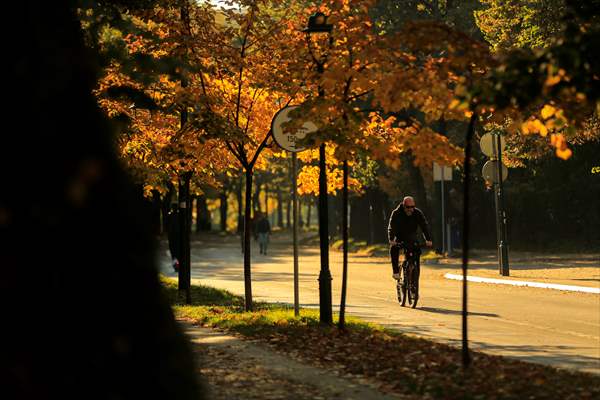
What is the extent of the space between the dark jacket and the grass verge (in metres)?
3.06

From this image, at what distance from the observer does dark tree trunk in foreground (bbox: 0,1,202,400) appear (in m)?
3.61

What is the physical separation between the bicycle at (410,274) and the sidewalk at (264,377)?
227 inches

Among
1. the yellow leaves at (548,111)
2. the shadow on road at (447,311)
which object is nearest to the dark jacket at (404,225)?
the shadow on road at (447,311)

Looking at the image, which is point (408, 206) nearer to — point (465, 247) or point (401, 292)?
point (401, 292)

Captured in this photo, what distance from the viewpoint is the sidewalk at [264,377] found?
26.7 ft

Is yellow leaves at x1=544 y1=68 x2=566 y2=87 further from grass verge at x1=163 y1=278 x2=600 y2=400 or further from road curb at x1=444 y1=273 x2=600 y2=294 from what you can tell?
road curb at x1=444 y1=273 x2=600 y2=294

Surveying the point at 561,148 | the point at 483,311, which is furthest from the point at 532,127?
the point at 483,311

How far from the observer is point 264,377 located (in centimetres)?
Answer: 910

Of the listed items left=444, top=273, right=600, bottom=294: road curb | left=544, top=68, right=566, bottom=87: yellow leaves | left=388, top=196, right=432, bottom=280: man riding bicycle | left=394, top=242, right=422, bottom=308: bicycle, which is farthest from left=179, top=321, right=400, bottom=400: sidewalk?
left=444, top=273, right=600, bottom=294: road curb

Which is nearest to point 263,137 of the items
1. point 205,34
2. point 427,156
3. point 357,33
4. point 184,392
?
point 205,34

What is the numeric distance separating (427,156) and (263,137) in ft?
23.8

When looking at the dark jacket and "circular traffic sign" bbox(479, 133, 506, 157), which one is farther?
"circular traffic sign" bbox(479, 133, 506, 157)

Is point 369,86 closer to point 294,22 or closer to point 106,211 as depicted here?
point 294,22

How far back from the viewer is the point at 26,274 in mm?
3629
